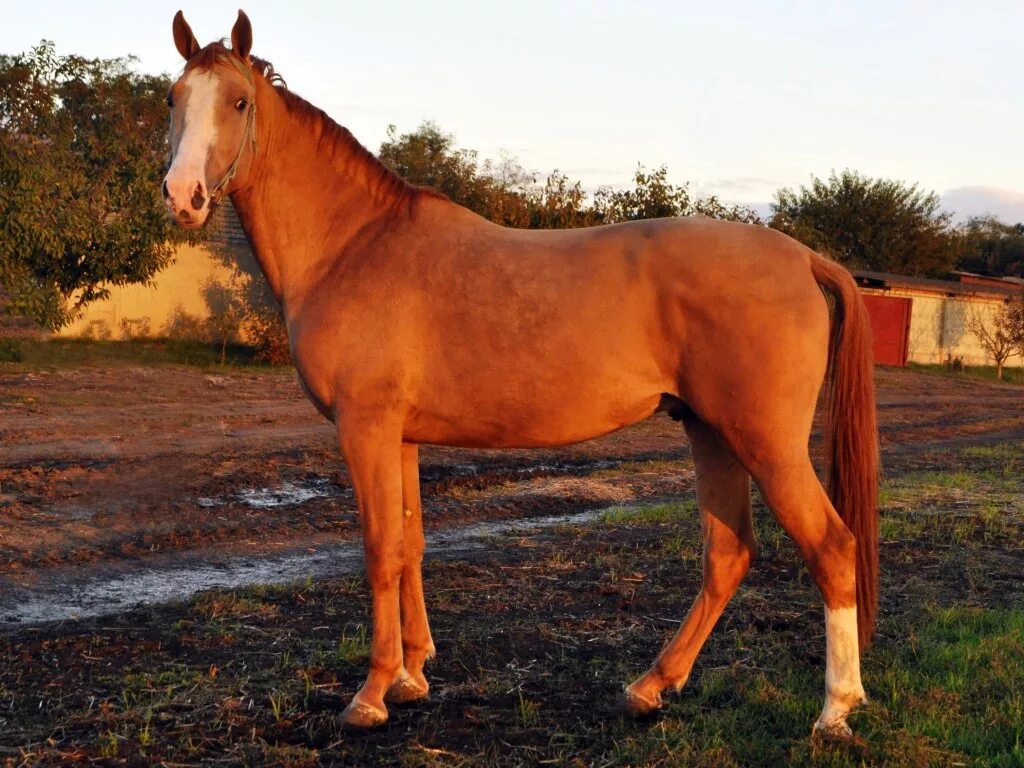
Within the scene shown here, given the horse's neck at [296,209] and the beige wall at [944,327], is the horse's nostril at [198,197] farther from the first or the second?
the beige wall at [944,327]

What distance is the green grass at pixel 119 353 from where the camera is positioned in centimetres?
A: 1700

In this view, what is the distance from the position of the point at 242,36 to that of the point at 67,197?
558 inches

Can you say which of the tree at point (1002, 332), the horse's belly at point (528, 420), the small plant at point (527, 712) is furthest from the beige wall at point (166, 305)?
the tree at point (1002, 332)

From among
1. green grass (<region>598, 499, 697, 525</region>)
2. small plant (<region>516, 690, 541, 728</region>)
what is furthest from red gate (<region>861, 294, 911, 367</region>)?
small plant (<region>516, 690, 541, 728</region>)

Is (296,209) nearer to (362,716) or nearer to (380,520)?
(380,520)

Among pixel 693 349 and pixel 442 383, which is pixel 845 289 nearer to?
pixel 693 349

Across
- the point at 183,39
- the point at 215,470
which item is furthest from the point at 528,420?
the point at 215,470

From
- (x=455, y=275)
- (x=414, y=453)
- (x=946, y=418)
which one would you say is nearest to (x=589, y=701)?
(x=414, y=453)

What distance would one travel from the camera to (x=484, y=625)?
17.0 ft

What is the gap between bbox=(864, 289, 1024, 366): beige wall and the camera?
31297 mm

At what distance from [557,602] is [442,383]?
2.10 m

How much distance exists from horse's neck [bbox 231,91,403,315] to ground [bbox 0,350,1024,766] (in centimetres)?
180

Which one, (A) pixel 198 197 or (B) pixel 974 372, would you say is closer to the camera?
(A) pixel 198 197

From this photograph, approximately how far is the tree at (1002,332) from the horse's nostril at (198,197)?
30505 mm
